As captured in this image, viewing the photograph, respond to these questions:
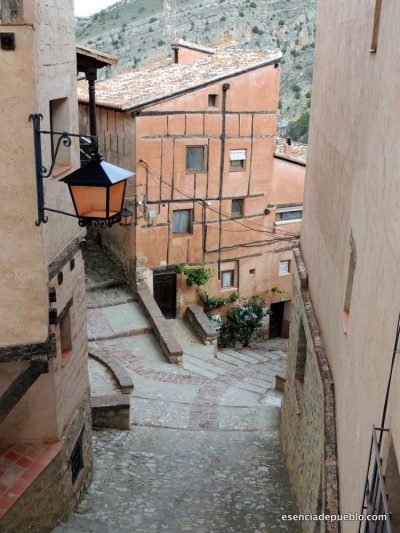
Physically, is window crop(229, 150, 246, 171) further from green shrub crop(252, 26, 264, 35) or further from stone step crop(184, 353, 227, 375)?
green shrub crop(252, 26, 264, 35)

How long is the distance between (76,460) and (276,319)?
15762 millimetres

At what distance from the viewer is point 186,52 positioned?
2338 centimetres

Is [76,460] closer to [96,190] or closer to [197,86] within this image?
[96,190]

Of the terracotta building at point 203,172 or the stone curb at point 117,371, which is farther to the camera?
the terracotta building at point 203,172

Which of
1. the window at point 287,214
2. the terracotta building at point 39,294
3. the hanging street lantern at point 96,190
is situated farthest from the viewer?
the window at point 287,214

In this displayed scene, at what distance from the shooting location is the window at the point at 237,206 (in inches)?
810

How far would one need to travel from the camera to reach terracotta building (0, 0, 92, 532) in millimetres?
5055

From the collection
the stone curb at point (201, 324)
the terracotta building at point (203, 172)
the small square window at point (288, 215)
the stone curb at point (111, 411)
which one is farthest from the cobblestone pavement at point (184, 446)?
the small square window at point (288, 215)

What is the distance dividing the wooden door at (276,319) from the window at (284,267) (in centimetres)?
136

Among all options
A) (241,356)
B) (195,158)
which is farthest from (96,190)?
(241,356)

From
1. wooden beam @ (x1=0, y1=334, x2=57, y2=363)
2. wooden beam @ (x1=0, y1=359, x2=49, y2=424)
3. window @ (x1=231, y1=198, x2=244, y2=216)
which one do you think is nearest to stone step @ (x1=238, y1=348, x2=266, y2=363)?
window @ (x1=231, y1=198, x2=244, y2=216)

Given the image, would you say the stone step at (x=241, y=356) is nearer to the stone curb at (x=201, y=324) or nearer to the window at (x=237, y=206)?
the stone curb at (x=201, y=324)

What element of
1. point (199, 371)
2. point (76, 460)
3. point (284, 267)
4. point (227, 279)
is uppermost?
point (76, 460)

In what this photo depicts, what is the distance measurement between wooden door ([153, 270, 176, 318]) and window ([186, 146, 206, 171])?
364cm
